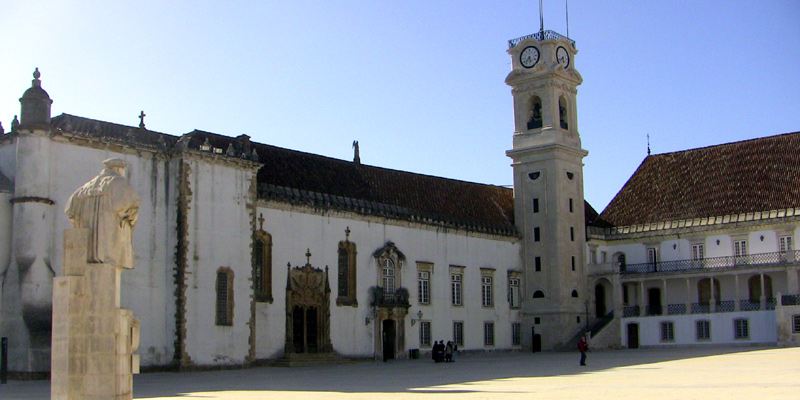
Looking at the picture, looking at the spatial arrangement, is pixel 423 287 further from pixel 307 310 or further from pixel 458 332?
pixel 307 310

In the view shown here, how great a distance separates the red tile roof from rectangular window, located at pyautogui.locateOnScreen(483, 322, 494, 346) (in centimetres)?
1092

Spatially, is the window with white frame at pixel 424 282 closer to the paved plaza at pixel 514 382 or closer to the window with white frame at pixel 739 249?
the paved plaza at pixel 514 382

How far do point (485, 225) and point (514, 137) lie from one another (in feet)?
19.5

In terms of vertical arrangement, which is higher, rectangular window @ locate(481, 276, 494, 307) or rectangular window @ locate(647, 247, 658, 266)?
rectangular window @ locate(647, 247, 658, 266)

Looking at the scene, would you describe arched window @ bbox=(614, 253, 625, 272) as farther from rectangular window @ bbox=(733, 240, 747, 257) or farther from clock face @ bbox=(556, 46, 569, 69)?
clock face @ bbox=(556, 46, 569, 69)

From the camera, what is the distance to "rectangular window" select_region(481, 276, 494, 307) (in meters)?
57.5

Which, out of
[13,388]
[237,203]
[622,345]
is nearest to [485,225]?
[622,345]

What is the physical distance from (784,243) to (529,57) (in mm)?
16790

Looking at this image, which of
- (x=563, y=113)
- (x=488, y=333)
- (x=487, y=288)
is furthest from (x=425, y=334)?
(x=563, y=113)

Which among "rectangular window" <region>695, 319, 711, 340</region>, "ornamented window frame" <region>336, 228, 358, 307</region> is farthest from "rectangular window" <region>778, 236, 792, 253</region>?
"ornamented window frame" <region>336, 228, 358, 307</region>

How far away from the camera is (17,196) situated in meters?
36.6

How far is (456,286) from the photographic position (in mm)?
55906

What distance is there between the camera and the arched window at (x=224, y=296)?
4202cm

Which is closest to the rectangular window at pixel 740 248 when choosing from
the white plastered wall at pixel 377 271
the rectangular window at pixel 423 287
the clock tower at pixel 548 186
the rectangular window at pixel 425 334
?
the clock tower at pixel 548 186
